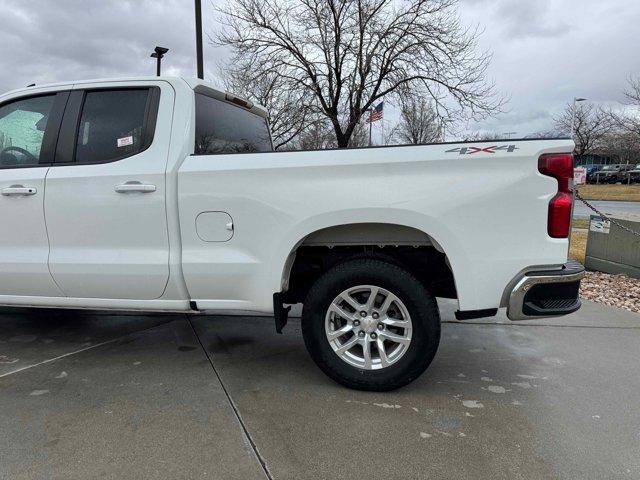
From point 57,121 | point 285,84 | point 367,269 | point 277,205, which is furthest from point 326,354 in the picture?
point 285,84

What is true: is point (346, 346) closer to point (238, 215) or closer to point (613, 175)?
point (238, 215)

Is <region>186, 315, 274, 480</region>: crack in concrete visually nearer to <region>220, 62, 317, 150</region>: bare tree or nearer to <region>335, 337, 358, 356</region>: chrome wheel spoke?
<region>335, 337, 358, 356</region>: chrome wheel spoke

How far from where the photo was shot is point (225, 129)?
12.7ft

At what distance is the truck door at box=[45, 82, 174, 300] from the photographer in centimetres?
330

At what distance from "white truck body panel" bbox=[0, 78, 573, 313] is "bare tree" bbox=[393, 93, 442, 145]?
459 mm

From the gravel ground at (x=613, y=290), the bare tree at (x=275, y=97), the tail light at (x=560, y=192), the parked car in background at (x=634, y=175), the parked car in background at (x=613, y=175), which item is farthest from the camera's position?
the parked car in background at (x=613, y=175)

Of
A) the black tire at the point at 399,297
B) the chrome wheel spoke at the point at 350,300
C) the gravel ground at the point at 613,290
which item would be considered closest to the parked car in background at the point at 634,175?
the gravel ground at the point at 613,290

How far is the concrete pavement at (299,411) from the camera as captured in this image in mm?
2451

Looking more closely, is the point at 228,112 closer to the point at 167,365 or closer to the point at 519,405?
the point at 167,365

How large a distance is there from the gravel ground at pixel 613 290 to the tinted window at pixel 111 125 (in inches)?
206

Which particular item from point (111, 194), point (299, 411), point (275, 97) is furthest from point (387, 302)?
point (275, 97)

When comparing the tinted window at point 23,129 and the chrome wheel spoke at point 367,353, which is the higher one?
the tinted window at point 23,129

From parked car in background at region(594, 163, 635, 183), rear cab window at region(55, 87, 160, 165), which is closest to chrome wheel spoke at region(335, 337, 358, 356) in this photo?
rear cab window at region(55, 87, 160, 165)

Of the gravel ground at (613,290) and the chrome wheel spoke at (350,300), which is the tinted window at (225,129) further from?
the gravel ground at (613,290)
